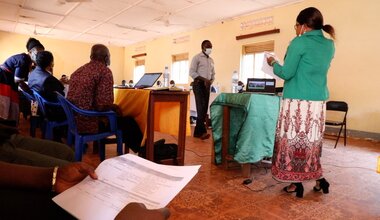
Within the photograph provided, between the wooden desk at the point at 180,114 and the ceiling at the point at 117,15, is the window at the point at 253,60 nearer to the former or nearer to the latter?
the ceiling at the point at 117,15

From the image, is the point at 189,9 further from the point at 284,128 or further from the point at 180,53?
the point at 284,128

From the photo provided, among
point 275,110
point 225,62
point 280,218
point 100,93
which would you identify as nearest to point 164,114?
point 100,93

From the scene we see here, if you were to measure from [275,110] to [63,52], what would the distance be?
9.66 m

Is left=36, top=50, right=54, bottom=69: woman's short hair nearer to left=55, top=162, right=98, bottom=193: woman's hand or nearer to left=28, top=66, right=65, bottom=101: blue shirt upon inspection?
left=28, top=66, right=65, bottom=101: blue shirt

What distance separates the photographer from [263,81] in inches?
110

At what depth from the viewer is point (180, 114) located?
231cm

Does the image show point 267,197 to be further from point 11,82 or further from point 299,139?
point 11,82

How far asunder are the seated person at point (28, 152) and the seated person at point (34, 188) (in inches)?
6.5

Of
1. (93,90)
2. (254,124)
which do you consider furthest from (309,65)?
(93,90)

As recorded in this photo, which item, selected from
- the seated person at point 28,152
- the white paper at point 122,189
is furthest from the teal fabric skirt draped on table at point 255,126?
the white paper at point 122,189

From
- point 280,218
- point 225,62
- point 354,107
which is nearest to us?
point 280,218

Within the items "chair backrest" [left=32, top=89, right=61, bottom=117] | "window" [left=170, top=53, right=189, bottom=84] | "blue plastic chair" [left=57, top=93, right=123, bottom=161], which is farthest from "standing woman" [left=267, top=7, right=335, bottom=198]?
"window" [left=170, top=53, right=189, bottom=84]

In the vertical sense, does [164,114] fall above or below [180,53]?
below

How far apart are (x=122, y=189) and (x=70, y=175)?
15cm
